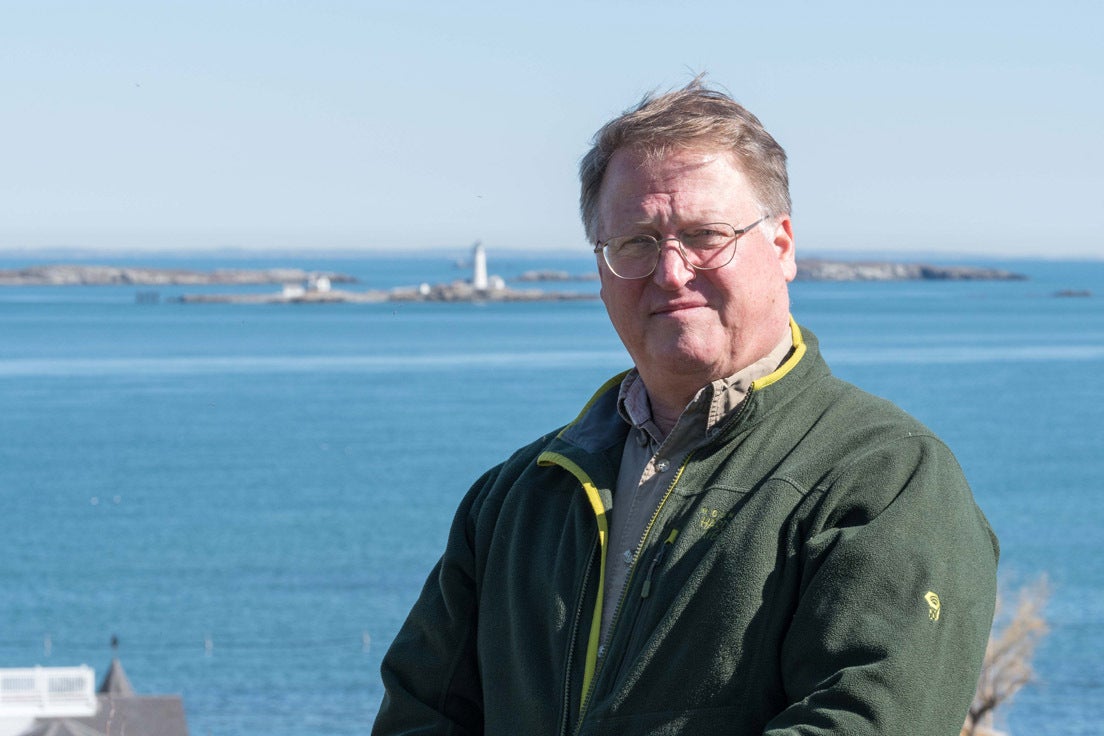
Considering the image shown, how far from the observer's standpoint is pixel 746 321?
1.95 meters

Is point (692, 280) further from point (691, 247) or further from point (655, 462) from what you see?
point (655, 462)

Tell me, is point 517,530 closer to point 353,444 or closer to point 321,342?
point 353,444

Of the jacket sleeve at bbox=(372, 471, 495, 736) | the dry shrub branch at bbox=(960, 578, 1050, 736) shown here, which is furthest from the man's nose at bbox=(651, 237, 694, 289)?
the dry shrub branch at bbox=(960, 578, 1050, 736)

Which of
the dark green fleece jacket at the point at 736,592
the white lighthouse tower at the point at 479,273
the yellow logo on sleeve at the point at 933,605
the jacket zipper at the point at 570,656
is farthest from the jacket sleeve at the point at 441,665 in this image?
the white lighthouse tower at the point at 479,273

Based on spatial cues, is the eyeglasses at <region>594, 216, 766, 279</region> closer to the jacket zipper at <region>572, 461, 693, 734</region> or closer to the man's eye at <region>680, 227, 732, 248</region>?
the man's eye at <region>680, 227, 732, 248</region>

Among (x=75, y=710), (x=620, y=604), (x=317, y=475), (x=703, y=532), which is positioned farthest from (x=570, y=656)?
(x=317, y=475)

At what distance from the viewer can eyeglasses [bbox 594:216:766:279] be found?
1.93m

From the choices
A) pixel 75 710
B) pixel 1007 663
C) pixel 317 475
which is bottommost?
pixel 317 475

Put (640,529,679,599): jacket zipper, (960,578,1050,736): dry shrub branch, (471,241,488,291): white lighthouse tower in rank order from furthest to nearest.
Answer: (471,241,488,291): white lighthouse tower, (960,578,1050,736): dry shrub branch, (640,529,679,599): jacket zipper

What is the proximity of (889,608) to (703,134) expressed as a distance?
653 millimetres

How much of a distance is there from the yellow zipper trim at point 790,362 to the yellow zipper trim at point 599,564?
0.89ft

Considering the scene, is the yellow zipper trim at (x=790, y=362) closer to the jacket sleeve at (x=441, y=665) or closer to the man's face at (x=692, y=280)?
the man's face at (x=692, y=280)

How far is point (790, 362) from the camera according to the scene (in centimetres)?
195

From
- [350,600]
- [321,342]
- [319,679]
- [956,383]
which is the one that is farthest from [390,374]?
[319,679]
